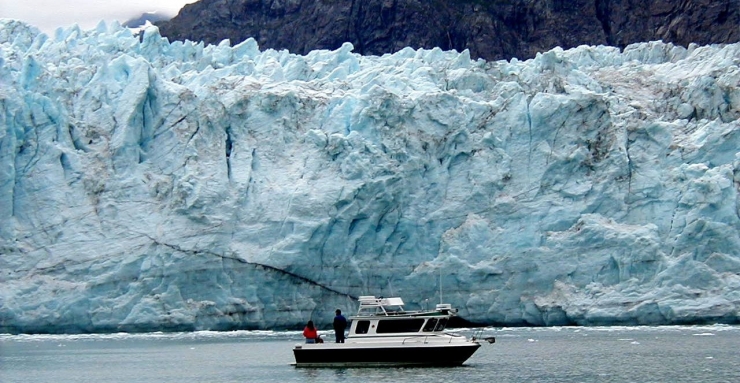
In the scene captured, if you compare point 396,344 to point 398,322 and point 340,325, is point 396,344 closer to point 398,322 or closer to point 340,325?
point 398,322

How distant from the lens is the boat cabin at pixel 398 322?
2264 centimetres

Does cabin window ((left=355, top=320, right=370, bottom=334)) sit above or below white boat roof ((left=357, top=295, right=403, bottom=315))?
below

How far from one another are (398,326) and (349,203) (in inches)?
364

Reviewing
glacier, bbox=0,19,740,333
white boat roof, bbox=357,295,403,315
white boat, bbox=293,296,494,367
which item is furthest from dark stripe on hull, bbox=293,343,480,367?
glacier, bbox=0,19,740,333

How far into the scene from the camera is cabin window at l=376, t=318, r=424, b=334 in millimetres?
22734

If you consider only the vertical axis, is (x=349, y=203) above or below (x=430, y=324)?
above

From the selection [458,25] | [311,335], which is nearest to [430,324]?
[311,335]

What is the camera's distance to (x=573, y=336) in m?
29.8

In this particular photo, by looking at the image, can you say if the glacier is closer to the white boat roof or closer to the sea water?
the sea water

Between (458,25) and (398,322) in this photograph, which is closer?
(398,322)

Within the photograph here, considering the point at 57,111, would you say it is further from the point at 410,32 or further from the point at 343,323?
the point at 410,32

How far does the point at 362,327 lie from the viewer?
23.0 meters

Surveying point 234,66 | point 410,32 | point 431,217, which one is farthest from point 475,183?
point 410,32

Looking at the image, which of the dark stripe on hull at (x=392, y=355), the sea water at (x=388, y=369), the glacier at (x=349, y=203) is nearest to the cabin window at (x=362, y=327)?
the dark stripe on hull at (x=392, y=355)
